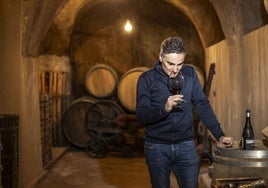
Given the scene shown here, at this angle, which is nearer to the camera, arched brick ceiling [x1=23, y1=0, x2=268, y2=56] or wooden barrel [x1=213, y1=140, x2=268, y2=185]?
wooden barrel [x1=213, y1=140, x2=268, y2=185]

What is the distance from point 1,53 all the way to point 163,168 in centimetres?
336

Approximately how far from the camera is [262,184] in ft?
8.48

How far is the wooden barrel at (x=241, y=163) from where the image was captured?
2726mm

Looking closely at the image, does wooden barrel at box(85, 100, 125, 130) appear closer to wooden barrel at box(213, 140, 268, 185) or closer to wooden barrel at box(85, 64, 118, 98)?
wooden barrel at box(85, 64, 118, 98)

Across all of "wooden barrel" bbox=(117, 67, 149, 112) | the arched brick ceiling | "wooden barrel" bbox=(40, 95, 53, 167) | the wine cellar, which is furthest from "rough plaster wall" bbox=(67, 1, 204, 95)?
the arched brick ceiling

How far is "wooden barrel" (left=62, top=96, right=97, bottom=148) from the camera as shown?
9719 millimetres

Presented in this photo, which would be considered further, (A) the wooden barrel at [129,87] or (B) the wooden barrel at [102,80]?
(B) the wooden barrel at [102,80]

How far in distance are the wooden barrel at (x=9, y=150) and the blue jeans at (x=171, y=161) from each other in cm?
261

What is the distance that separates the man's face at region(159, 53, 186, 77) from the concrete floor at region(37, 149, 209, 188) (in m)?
3.22

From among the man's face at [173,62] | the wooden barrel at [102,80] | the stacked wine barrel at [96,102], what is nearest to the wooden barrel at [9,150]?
the man's face at [173,62]

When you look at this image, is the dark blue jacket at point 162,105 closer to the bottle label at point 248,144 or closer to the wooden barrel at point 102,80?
the bottle label at point 248,144

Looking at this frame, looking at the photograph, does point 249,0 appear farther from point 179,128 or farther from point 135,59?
point 135,59

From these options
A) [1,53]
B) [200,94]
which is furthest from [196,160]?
[1,53]


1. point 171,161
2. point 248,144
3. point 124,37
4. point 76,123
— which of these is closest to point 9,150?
point 171,161
